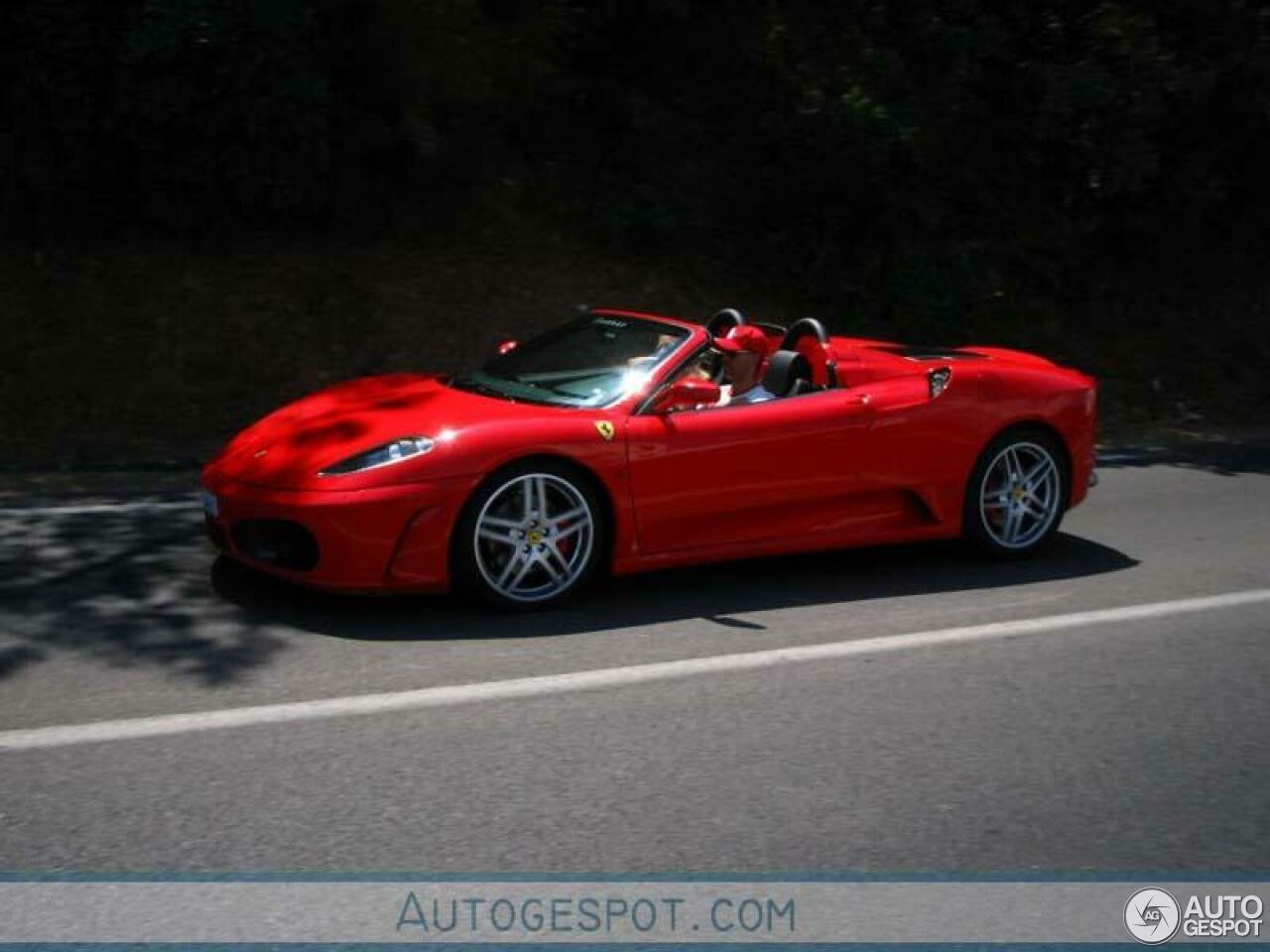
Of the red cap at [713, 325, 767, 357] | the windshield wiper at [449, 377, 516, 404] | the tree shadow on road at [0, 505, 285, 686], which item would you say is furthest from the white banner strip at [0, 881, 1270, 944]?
the red cap at [713, 325, 767, 357]

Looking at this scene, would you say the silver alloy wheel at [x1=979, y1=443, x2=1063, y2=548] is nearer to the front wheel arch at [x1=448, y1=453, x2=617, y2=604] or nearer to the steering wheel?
the steering wheel

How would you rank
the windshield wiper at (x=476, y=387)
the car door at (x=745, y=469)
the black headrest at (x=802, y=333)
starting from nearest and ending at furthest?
the car door at (x=745, y=469) < the windshield wiper at (x=476, y=387) < the black headrest at (x=802, y=333)

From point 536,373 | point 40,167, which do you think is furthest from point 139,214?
point 536,373

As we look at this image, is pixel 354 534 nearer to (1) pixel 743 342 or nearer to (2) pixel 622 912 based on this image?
(1) pixel 743 342

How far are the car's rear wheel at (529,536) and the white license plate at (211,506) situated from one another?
40.2 inches

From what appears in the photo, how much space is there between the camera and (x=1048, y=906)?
4141mm

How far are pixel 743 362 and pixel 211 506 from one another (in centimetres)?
252

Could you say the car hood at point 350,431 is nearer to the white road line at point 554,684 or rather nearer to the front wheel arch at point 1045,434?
the white road line at point 554,684

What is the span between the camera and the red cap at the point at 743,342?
7707mm

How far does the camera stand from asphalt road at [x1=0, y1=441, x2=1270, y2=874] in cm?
442

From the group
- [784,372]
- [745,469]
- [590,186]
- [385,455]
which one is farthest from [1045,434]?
[590,186]

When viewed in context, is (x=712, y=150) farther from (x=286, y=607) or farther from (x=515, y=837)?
(x=515, y=837)

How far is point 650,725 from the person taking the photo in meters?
5.38

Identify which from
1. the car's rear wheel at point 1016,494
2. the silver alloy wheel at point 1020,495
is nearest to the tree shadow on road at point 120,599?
the car's rear wheel at point 1016,494
